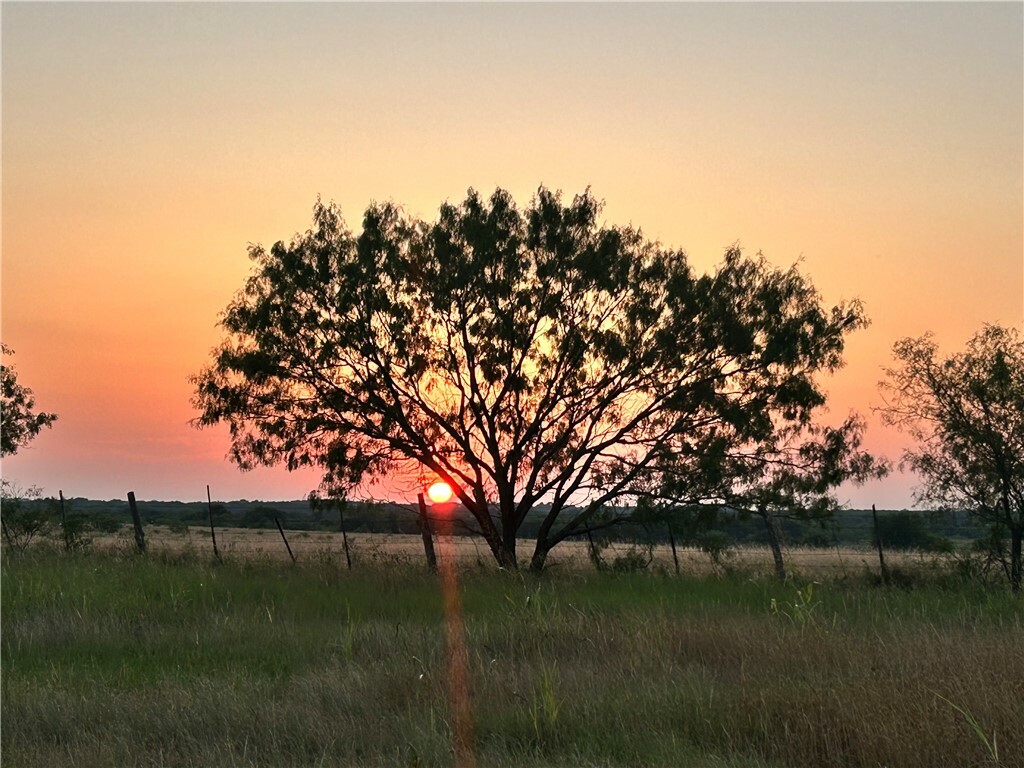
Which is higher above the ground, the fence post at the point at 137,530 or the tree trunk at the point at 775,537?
the fence post at the point at 137,530

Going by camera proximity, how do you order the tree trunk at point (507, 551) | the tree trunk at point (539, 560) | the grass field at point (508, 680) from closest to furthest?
the grass field at point (508, 680), the tree trunk at point (539, 560), the tree trunk at point (507, 551)

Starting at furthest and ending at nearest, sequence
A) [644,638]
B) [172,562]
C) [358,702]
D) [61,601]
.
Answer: [172,562] → [61,601] → [644,638] → [358,702]

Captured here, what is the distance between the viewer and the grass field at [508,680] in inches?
257

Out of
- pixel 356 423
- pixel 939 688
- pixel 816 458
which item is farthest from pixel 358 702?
pixel 816 458

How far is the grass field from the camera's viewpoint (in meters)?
6.54

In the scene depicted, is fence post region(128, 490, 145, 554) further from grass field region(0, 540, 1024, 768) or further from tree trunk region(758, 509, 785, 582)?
tree trunk region(758, 509, 785, 582)

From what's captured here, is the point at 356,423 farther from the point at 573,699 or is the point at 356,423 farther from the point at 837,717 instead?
the point at 837,717

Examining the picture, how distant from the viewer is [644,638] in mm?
9617

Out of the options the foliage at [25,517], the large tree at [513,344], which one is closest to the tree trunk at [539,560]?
the large tree at [513,344]

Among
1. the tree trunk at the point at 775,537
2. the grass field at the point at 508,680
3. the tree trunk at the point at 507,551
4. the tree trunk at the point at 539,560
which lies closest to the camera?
the grass field at the point at 508,680

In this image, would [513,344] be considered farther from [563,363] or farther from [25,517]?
[25,517]

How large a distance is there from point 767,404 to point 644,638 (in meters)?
12.4

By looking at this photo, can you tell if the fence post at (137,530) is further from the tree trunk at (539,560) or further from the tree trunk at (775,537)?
the tree trunk at (775,537)

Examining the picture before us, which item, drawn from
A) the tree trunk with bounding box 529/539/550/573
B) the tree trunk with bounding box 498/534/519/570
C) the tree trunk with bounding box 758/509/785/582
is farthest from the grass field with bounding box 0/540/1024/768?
the tree trunk with bounding box 758/509/785/582
